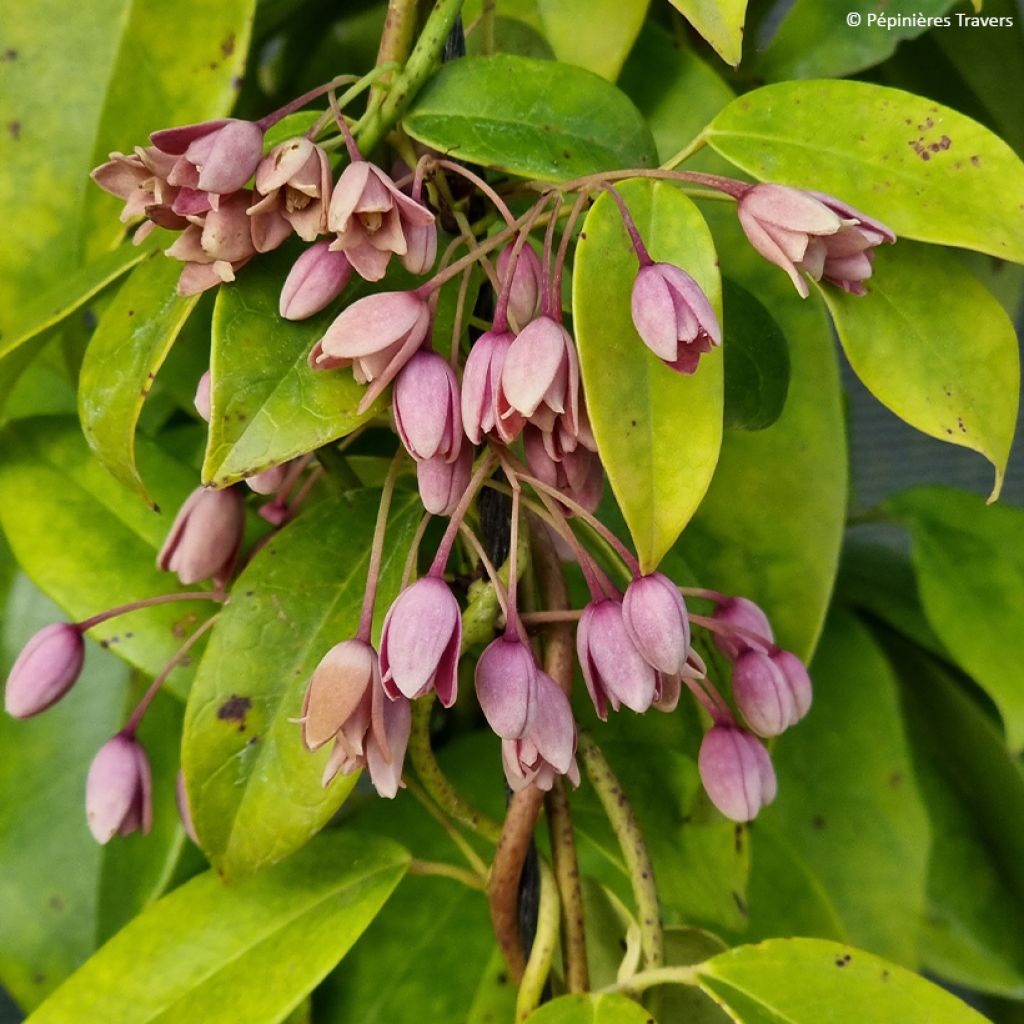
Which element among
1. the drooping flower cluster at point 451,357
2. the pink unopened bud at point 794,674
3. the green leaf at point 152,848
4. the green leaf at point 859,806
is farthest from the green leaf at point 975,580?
the green leaf at point 152,848

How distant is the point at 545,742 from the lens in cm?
37

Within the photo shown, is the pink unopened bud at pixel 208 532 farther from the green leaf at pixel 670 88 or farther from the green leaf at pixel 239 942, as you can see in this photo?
the green leaf at pixel 670 88

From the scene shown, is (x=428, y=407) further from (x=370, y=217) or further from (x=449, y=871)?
(x=449, y=871)

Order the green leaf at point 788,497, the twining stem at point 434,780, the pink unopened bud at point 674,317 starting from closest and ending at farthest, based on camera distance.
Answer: the pink unopened bud at point 674,317, the twining stem at point 434,780, the green leaf at point 788,497

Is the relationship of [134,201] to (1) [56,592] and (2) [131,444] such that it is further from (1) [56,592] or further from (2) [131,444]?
(1) [56,592]

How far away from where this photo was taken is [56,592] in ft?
1.74

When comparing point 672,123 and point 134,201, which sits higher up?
point 134,201

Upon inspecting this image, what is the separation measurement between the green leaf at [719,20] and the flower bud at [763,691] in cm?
21

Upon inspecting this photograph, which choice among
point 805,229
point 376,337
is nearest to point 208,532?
point 376,337

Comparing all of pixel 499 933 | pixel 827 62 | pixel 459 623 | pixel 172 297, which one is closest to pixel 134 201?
pixel 172 297

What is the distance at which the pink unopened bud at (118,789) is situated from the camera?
492mm

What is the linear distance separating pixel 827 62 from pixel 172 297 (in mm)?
425

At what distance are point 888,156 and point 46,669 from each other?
0.38 m

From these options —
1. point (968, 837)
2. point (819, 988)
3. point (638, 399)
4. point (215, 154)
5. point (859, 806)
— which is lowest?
point (968, 837)
